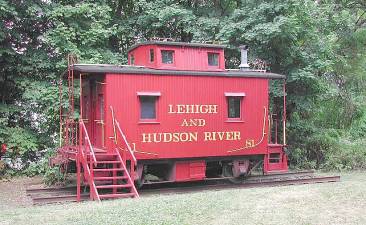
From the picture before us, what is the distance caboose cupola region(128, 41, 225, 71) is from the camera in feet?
48.5

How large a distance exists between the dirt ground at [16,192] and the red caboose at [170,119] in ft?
5.50

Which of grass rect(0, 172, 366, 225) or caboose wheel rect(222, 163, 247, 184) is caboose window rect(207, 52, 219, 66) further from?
grass rect(0, 172, 366, 225)

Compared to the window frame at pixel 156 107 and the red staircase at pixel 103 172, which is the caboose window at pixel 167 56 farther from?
the red staircase at pixel 103 172

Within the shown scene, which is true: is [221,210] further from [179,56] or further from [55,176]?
[55,176]

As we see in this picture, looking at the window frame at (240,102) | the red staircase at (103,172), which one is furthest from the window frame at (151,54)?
the red staircase at (103,172)

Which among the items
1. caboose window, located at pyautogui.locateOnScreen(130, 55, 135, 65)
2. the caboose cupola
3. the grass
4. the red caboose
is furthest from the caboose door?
the grass

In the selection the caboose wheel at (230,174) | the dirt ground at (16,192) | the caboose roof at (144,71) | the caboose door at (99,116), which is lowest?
the dirt ground at (16,192)

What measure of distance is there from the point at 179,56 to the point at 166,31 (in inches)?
268

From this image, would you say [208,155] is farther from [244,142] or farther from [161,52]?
[161,52]

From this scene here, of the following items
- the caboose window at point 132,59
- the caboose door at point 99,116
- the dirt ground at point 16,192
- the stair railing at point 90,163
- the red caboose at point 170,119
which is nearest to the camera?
the stair railing at point 90,163

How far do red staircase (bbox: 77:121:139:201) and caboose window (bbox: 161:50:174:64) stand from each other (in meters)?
3.14

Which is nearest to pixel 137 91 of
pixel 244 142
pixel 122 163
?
pixel 122 163

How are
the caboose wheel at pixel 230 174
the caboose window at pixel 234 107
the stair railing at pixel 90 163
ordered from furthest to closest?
the caboose wheel at pixel 230 174, the caboose window at pixel 234 107, the stair railing at pixel 90 163

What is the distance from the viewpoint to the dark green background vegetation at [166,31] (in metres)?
17.8
